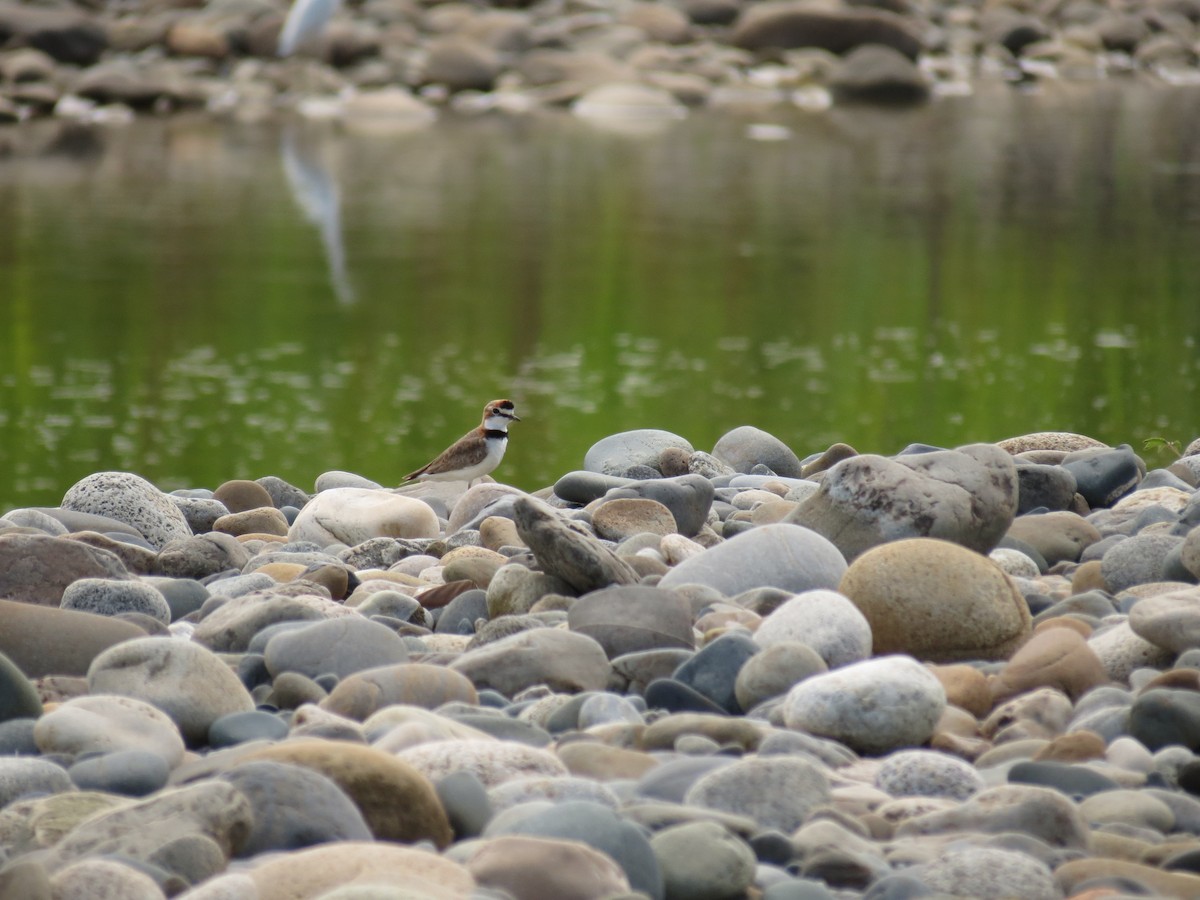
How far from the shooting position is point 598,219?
75.0 feet

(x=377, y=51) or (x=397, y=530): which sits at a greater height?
(x=397, y=530)


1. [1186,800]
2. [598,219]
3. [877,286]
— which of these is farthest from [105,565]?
[598,219]

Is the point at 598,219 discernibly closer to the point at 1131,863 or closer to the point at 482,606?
the point at 482,606

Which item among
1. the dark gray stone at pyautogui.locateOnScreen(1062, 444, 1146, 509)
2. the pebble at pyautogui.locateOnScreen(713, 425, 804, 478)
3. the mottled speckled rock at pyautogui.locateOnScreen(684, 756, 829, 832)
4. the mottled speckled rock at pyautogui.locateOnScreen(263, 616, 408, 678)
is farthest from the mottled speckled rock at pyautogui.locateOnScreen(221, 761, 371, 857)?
the pebble at pyautogui.locateOnScreen(713, 425, 804, 478)

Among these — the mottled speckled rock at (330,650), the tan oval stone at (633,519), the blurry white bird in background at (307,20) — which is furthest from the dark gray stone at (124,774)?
the blurry white bird in background at (307,20)

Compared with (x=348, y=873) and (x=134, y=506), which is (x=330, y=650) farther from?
(x=134, y=506)

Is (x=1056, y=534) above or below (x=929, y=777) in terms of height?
below

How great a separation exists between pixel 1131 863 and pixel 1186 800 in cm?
39

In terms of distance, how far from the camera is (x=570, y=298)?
18.5m

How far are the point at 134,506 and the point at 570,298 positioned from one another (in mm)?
12582

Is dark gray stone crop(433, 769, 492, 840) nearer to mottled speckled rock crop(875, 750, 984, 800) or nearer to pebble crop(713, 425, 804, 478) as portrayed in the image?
mottled speckled rock crop(875, 750, 984, 800)

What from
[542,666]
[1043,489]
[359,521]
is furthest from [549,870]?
[1043,489]

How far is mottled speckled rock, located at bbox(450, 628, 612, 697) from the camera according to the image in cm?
429

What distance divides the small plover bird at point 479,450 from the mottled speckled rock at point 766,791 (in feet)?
12.1
